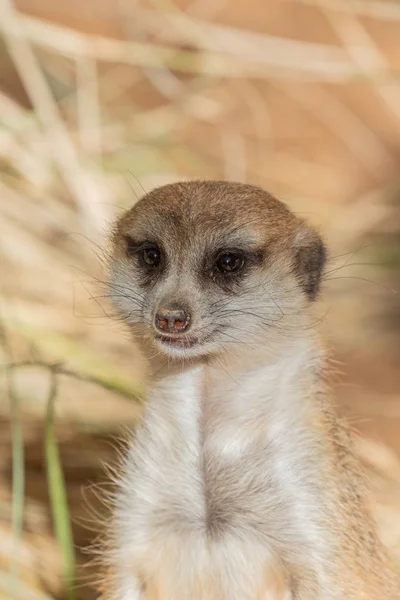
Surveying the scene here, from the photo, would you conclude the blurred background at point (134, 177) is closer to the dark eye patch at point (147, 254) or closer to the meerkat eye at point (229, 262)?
the dark eye patch at point (147, 254)

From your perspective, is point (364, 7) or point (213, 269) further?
point (364, 7)

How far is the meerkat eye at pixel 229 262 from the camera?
7.46 feet

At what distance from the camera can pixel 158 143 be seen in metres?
5.16

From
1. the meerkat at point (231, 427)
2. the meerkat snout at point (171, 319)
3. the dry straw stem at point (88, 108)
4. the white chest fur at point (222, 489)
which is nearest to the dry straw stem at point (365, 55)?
the dry straw stem at point (88, 108)

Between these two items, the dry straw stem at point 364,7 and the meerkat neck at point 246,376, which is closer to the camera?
the meerkat neck at point 246,376

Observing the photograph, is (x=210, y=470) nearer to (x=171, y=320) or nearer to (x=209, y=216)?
(x=171, y=320)

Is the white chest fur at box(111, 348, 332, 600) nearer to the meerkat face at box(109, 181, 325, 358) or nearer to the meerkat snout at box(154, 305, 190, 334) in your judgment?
the meerkat face at box(109, 181, 325, 358)

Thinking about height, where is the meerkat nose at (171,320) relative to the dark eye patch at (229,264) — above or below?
below

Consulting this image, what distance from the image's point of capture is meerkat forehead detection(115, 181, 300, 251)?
7.45 ft

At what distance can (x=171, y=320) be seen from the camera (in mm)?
2125

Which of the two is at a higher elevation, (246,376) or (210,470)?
(246,376)

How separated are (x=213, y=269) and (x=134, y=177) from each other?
91cm

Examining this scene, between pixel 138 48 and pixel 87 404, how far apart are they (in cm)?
181

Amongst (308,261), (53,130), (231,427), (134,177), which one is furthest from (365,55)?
(231,427)
